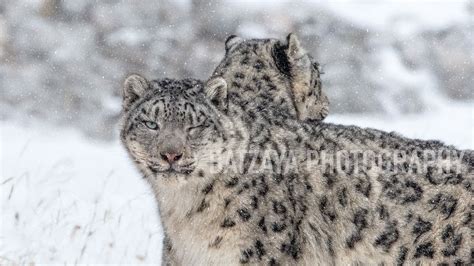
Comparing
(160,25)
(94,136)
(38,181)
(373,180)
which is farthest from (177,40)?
(373,180)

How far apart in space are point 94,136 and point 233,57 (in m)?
7.42

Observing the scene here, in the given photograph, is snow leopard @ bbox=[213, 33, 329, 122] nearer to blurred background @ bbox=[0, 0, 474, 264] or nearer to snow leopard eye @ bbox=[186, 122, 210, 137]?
snow leopard eye @ bbox=[186, 122, 210, 137]

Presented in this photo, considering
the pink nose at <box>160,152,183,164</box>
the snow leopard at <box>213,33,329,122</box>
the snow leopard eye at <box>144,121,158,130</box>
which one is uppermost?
the snow leopard at <box>213,33,329,122</box>

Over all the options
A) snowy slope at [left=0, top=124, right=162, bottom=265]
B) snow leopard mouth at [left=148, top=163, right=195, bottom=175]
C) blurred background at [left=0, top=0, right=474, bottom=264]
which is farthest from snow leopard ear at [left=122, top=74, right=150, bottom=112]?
blurred background at [left=0, top=0, right=474, bottom=264]

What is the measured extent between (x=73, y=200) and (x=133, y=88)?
5.03 m

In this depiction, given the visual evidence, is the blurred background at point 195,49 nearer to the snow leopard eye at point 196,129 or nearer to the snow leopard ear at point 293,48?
the snow leopard ear at point 293,48

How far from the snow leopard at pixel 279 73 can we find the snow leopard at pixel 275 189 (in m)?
1.71

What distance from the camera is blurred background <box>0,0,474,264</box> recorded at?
55.1ft

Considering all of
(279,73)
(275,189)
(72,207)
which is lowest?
(72,207)

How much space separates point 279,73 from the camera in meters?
9.38

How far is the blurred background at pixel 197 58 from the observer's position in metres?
16.8

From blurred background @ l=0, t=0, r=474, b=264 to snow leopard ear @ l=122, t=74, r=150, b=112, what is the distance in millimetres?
7145

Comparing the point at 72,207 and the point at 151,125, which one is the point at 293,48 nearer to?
the point at 151,125

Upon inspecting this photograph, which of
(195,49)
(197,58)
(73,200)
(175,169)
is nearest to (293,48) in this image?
(175,169)
